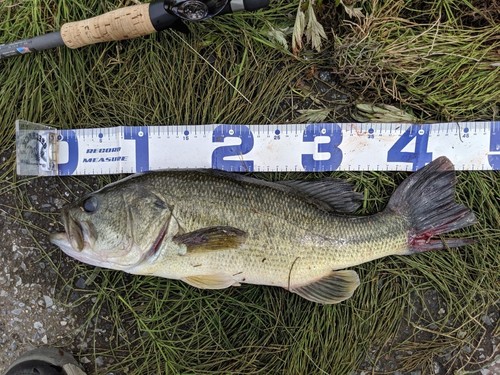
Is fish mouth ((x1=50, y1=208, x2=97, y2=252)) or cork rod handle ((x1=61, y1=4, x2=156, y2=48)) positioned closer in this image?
fish mouth ((x1=50, y1=208, x2=97, y2=252))

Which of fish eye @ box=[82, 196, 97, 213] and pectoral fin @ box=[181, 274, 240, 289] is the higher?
fish eye @ box=[82, 196, 97, 213]

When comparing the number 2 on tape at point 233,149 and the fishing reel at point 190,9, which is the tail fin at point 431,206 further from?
the fishing reel at point 190,9

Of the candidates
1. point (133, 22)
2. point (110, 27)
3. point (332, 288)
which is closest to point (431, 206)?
point (332, 288)

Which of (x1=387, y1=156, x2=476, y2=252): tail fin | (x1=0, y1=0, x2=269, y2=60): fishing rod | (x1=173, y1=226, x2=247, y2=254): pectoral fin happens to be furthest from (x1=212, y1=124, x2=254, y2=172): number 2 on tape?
(x1=387, y1=156, x2=476, y2=252): tail fin

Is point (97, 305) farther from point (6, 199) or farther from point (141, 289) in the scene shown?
point (6, 199)

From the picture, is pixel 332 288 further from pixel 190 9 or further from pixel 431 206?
pixel 190 9

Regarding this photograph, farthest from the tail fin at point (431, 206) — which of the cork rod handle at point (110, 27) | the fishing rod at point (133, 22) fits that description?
the cork rod handle at point (110, 27)

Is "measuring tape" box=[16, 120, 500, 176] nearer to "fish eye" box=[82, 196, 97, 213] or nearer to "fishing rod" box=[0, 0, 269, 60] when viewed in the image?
"fish eye" box=[82, 196, 97, 213]
